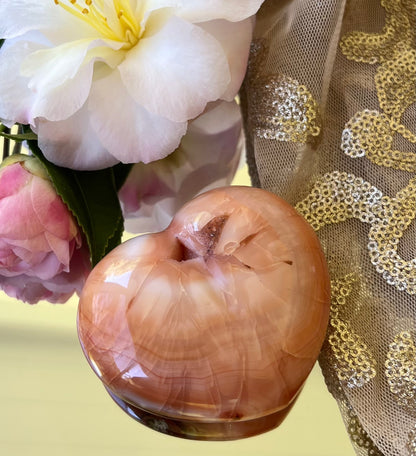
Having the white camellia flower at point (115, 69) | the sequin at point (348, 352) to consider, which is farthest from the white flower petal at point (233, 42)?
the sequin at point (348, 352)

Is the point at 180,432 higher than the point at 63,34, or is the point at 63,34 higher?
the point at 63,34

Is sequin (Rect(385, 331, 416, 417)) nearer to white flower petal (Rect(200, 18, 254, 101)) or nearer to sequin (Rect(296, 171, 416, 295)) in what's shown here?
sequin (Rect(296, 171, 416, 295))

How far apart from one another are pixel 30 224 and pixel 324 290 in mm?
133

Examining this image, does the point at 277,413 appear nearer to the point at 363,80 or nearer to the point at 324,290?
the point at 324,290

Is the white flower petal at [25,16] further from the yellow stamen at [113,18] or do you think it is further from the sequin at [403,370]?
the sequin at [403,370]

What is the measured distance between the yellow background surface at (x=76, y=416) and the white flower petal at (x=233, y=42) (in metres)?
0.13

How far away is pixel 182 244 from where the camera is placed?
0.91ft

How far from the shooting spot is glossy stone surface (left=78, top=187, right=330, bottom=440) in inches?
9.7

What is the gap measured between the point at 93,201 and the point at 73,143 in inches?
1.3

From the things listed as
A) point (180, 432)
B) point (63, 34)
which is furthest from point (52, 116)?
point (180, 432)

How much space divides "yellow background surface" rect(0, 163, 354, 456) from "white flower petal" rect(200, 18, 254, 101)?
0.13 m

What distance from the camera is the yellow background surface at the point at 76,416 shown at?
0.96ft

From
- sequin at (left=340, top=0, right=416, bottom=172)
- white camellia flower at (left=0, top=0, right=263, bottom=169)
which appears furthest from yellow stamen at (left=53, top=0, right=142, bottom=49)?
sequin at (left=340, top=0, right=416, bottom=172)

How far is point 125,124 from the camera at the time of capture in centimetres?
31
